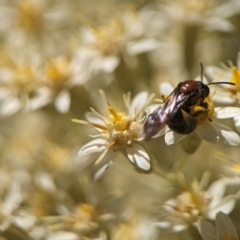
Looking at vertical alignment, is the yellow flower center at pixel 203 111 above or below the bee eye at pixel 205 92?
below

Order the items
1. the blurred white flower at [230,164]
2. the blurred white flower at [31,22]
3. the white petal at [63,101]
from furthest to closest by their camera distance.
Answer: the blurred white flower at [31,22]
the white petal at [63,101]
the blurred white flower at [230,164]

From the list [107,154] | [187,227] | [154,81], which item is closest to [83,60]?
[154,81]

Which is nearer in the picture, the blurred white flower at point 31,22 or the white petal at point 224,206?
the white petal at point 224,206

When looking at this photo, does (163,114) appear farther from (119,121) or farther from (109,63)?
(109,63)

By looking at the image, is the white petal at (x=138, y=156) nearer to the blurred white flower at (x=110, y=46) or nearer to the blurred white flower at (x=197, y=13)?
the blurred white flower at (x=110, y=46)

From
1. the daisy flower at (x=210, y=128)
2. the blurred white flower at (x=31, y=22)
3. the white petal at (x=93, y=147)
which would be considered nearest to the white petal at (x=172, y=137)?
the daisy flower at (x=210, y=128)

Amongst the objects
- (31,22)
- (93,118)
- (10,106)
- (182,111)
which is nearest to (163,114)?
(182,111)

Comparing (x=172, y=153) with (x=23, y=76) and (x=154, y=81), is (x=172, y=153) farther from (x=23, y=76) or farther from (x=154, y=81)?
(x=23, y=76)
